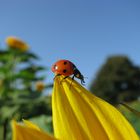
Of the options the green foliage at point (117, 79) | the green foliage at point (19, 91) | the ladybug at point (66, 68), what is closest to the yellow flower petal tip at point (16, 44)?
the green foliage at point (19, 91)

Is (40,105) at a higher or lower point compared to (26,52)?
lower

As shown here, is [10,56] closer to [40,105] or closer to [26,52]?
[26,52]

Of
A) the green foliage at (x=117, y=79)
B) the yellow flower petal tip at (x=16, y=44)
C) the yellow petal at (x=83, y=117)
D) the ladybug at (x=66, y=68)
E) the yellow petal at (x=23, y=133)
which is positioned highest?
the green foliage at (x=117, y=79)

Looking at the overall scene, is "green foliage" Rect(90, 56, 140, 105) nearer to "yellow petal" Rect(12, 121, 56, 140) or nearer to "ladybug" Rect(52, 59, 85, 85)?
"ladybug" Rect(52, 59, 85, 85)

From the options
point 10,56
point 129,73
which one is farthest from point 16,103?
point 129,73

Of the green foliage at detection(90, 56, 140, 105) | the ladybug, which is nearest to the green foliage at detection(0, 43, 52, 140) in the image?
the ladybug

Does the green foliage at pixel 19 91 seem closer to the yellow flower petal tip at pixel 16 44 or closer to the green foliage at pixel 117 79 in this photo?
the yellow flower petal tip at pixel 16 44
